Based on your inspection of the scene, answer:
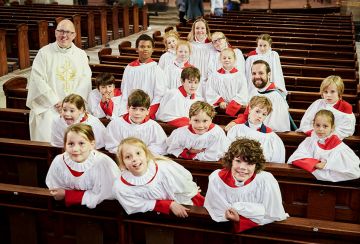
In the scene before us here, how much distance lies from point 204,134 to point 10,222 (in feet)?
5.90

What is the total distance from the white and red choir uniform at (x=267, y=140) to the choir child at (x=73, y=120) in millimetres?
1392

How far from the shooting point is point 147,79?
621cm

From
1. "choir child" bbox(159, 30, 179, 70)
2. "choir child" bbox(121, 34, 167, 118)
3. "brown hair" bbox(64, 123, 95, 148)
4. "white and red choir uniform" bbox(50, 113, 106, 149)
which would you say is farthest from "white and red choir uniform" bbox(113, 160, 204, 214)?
"choir child" bbox(159, 30, 179, 70)

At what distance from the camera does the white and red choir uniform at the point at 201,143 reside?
4.46 meters

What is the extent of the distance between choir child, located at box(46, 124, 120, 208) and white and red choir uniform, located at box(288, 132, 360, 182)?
1.56m

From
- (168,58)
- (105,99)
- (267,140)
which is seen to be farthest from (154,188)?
(168,58)

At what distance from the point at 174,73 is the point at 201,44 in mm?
1037

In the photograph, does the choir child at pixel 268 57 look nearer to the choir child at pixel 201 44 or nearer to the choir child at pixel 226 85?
the choir child at pixel 226 85

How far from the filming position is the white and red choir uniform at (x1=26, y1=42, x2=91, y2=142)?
19.9ft

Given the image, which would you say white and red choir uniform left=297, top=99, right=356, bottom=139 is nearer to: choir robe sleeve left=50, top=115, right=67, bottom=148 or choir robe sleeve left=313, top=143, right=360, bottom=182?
choir robe sleeve left=313, top=143, right=360, bottom=182

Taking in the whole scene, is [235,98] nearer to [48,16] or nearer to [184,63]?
[184,63]

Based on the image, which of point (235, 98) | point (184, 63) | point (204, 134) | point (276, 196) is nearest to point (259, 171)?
point (276, 196)

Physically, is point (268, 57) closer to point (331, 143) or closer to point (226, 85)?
point (226, 85)

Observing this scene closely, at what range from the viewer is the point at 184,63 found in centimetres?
657
